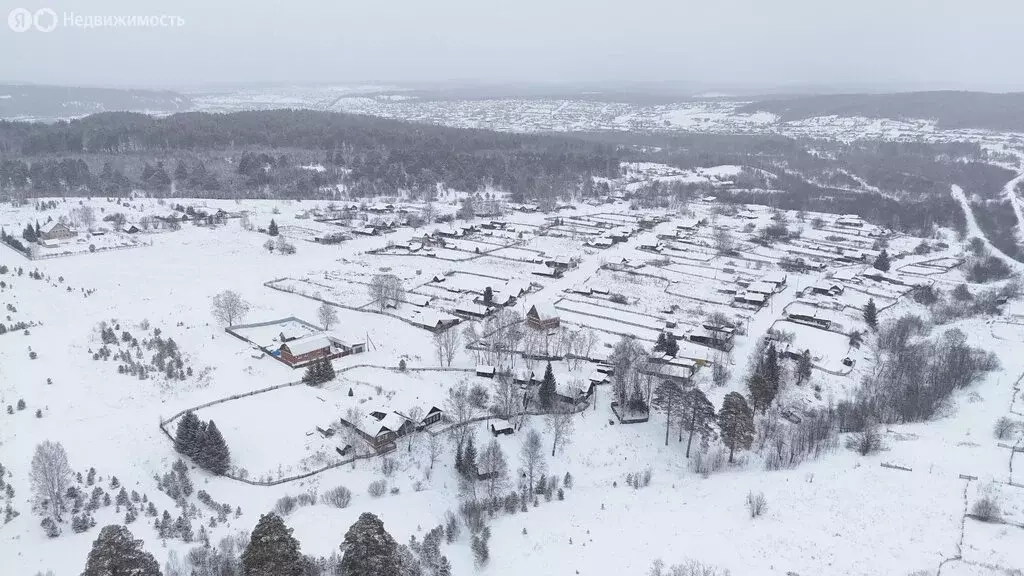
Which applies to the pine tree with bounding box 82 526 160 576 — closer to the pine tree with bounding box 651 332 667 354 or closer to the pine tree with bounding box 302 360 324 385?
the pine tree with bounding box 302 360 324 385

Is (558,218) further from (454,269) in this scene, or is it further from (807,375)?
(807,375)

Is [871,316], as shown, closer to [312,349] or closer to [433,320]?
[433,320]

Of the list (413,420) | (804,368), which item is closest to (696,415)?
(804,368)

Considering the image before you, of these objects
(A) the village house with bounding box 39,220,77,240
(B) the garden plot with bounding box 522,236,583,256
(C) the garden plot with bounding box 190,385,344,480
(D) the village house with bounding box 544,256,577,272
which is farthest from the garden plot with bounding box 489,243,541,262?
(A) the village house with bounding box 39,220,77,240

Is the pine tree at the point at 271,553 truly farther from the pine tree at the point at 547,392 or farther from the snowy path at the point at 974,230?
A: the snowy path at the point at 974,230

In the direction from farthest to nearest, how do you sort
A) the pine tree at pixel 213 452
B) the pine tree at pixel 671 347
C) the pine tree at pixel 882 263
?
the pine tree at pixel 882 263, the pine tree at pixel 671 347, the pine tree at pixel 213 452

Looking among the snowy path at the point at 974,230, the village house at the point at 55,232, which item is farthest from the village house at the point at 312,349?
the snowy path at the point at 974,230
